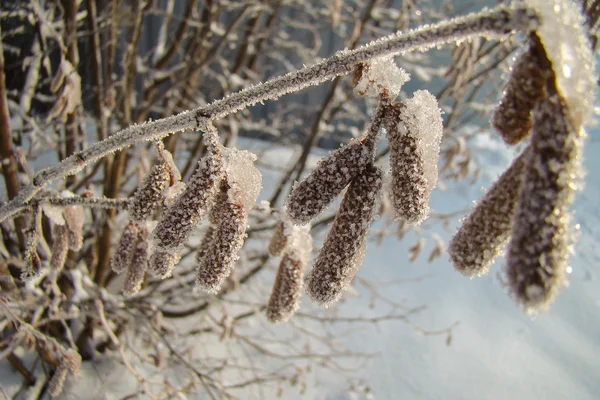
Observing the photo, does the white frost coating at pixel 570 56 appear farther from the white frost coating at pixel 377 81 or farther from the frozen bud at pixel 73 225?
the frozen bud at pixel 73 225

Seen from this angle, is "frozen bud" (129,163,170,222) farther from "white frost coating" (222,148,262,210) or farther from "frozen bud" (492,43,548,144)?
"frozen bud" (492,43,548,144)

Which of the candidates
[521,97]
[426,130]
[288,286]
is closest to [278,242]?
[288,286]

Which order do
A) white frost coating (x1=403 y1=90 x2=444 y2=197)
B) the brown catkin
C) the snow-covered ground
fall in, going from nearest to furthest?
white frost coating (x1=403 y1=90 x2=444 y2=197) → the brown catkin → the snow-covered ground

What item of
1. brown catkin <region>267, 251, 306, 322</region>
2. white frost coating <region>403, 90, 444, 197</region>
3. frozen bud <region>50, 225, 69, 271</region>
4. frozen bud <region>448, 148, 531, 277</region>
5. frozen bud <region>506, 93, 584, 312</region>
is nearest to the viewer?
frozen bud <region>506, 93, 584, 312</region>

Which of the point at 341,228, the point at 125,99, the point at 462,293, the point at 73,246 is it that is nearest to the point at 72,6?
the point at 125,99

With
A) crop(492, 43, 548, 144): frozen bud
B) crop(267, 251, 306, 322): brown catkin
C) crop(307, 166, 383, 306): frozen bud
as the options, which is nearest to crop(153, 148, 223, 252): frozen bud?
crop(307, 166, 383, 306): frozen bud
